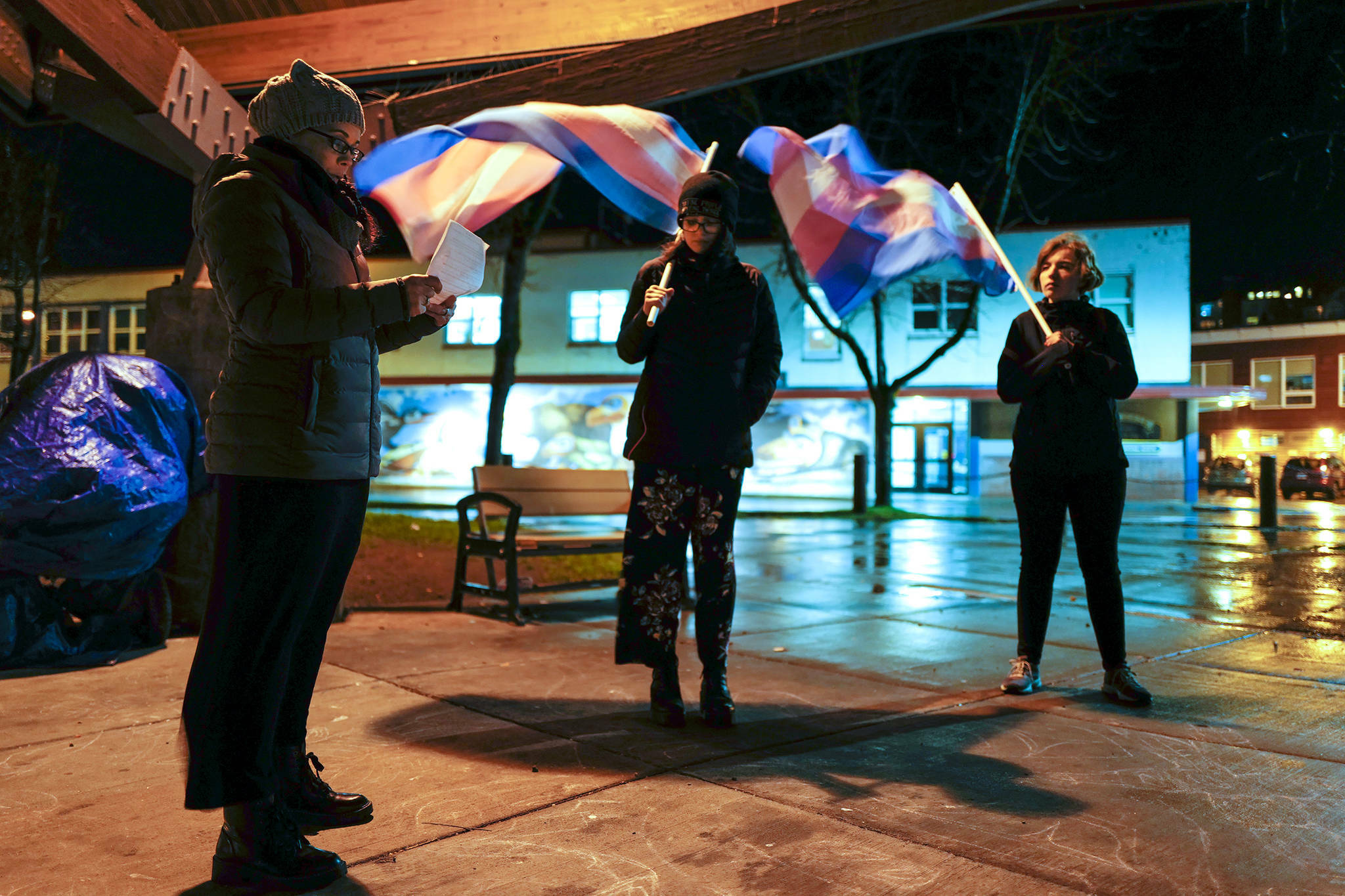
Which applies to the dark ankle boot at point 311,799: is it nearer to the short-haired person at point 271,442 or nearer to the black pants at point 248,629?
the short-haired person at point 271,442

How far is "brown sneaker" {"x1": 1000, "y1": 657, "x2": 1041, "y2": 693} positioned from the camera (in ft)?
15.1

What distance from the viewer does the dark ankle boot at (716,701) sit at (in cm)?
393

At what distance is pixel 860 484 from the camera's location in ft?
69.5

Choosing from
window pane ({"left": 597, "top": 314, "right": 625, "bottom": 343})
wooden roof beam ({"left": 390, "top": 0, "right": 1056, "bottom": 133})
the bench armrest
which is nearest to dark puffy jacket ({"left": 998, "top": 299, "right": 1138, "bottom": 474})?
wooden roof beam ({"left": 390, "top": 0, "right": 1056, "bottom": 133})

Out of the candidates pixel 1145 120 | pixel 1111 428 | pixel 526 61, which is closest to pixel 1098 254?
pixel 1145 120

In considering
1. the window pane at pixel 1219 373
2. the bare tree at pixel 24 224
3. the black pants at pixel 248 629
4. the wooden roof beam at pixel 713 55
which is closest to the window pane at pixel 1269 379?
the window pane at pixel 1219 373

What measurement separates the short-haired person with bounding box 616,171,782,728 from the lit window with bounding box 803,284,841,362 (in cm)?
2529

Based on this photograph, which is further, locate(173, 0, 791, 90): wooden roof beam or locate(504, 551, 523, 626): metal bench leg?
locate(504, 551, 523, 626): metal bench leg

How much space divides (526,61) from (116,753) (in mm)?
5950

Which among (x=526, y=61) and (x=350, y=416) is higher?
(x=526, y=61)

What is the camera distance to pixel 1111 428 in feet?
14.6

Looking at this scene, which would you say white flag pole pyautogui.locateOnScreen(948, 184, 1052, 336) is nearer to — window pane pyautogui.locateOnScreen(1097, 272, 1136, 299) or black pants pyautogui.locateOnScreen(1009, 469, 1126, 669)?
black pants pyautogui.locateOnScreen(1009, 469, 1126, 669)

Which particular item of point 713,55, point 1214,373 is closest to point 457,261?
point 713,55

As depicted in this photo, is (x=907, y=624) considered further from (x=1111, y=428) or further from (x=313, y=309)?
(x=313, y=309)
